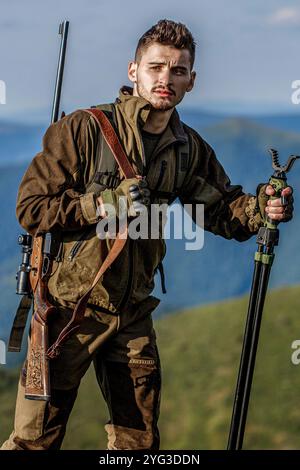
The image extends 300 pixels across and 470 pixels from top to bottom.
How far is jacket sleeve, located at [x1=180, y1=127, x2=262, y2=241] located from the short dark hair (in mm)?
478

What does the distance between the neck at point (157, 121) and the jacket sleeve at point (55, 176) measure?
32cm

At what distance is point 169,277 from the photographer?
1440 centimetres

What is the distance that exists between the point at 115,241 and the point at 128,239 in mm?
136

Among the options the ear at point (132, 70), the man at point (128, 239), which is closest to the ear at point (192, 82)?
the man at point (128, 239)

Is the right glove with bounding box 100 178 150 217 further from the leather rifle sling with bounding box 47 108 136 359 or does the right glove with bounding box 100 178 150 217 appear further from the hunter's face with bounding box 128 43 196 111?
the hunter's face with bounding box 128 43 196 111

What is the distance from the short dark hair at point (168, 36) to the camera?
6102 millimetres

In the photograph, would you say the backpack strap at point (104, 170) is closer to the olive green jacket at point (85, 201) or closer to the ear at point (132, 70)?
the olive green jacket at point (85, 201)

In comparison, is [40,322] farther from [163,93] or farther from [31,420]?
[163,93]

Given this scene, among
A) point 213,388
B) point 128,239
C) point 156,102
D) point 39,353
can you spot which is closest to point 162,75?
point 156,102

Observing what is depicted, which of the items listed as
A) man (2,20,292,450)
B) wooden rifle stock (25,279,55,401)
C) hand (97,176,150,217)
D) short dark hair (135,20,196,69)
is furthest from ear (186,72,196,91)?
wooden rifle stock (25,279,55,401)

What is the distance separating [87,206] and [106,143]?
318 millimetres

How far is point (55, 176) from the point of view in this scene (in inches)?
234

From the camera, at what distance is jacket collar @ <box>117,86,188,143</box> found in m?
6.05
